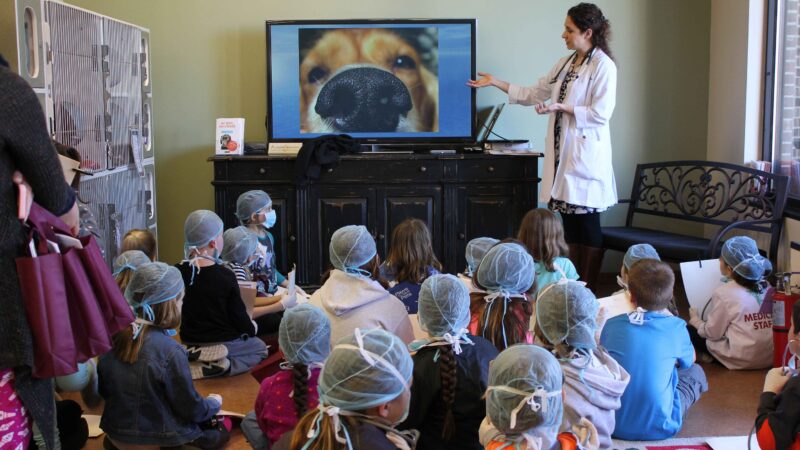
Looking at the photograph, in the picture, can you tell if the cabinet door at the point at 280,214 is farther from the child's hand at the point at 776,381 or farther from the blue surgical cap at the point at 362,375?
the blue surgical cap at the point at 362,375

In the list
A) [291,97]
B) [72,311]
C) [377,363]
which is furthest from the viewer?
[291,97]

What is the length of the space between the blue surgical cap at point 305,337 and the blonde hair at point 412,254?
4.68 feet

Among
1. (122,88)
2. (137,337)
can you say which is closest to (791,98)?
(122,88)

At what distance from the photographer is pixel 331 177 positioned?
5980mm

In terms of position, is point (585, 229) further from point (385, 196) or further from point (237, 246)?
point (237, 246)

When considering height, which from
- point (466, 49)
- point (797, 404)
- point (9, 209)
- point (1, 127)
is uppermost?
point (466, 49)

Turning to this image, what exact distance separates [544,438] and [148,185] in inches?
169

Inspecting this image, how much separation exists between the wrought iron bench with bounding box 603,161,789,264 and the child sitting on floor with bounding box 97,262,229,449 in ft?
10.8

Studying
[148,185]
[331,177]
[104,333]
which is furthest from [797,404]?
[148,185]

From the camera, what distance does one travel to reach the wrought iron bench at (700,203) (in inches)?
209

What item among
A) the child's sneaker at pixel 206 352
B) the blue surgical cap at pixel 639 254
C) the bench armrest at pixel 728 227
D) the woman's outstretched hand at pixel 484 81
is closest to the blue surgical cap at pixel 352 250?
the child's sneaker at pixel 206 352

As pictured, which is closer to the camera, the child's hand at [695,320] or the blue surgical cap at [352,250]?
the blue surgical cap at [352,250]

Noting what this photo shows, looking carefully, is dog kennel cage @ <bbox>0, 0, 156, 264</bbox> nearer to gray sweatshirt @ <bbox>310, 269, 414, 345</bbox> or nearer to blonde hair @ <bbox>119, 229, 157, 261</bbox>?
blonde hair @ <bbox>119, 229, 157, 261</bbox>

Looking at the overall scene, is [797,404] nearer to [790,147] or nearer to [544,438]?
[544,438]
